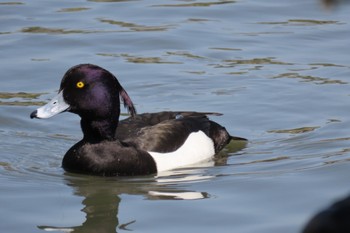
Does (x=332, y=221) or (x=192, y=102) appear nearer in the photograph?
(x=332, y=221)

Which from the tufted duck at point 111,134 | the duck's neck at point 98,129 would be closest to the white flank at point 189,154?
the tufted duck at point 111,134

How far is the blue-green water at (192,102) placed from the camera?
726 cm

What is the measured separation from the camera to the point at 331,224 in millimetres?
2699

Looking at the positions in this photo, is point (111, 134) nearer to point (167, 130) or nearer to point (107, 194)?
point (167, 130)

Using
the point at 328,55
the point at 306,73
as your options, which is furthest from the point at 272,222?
the point at 328,55

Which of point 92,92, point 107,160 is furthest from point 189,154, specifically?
point 92,92

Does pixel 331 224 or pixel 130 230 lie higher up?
pixel 331 224

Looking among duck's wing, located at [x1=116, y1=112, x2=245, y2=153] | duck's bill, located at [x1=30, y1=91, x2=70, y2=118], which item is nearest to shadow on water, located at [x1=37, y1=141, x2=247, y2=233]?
duck's wing, located at [x1=116, y1=112, x2=245, y2=153]

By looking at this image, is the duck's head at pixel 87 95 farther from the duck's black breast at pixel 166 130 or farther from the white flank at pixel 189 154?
the white flank at pixel 189 154

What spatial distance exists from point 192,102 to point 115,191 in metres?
2.95

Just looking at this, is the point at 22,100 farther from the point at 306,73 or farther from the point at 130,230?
the point at 130,230

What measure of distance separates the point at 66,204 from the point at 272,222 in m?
1.71

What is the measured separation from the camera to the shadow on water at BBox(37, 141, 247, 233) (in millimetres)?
6961

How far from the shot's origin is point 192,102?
10.9 m
